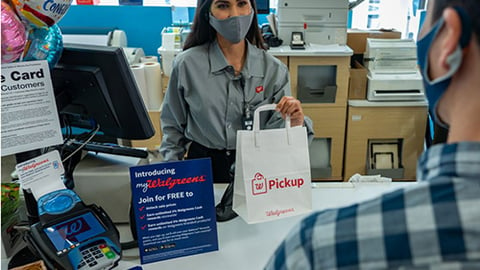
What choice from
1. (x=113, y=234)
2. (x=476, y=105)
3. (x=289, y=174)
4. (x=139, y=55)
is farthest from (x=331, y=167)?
(x=476, y=105)

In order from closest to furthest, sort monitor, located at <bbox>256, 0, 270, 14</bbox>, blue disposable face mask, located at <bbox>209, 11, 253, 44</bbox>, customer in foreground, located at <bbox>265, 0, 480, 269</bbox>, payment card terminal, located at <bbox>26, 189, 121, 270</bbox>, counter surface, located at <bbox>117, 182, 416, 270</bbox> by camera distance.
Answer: customer in foreground, located at <bbox>265, 0, 480, 269</bbox>, payment card terminal, located at <bbox>26, 189, 121, 270</bbox>, counter surface, located at <bbox>117, 182, 416, 270</bbox>, blue disposable face mask, located at <bbox>209, 11, 253, 44</bbox>, monitor, located at <bbox>256, 0, 270, 14</bbox>

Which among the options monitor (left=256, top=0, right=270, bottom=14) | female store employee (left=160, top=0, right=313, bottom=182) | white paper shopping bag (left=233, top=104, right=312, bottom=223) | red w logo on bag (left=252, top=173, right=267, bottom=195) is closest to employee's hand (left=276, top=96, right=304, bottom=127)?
white paper shopping bag (left=233, top=104, right=312, bottom=223)

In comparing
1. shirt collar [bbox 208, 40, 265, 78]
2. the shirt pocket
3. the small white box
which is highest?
shirt collar [bbox 208, 40, 265, 78]

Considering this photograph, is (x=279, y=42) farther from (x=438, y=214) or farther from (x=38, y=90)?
(x=438, y=214)

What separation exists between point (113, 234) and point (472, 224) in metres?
0.78

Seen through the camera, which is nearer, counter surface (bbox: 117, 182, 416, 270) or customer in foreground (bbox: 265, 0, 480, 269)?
customer in foreground (bbox: 265, 0, 480, 269)

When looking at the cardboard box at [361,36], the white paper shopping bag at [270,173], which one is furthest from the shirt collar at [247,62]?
the cardboard box at [361,36]

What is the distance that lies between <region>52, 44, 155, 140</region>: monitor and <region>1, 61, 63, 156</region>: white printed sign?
0.10 m

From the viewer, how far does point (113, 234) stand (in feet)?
3.09

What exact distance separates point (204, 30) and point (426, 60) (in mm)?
1192

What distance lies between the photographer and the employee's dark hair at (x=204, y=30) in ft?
5.13

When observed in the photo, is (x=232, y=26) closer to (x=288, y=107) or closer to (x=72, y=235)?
(x=288, y=107)

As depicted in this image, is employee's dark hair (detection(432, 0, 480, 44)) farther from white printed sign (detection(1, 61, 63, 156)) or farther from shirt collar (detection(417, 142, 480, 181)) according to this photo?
white printed sign (detection(1, 61, 63, 156))

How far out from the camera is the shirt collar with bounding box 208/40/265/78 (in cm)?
154
